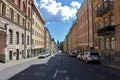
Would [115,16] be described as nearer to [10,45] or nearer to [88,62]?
[88,62]

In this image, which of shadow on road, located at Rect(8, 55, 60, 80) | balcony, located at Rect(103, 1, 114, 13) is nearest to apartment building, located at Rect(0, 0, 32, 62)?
shadow on road, located at Rect(8, 55, 60, 80)

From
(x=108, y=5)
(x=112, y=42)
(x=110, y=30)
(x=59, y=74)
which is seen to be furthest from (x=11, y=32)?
(x=59, y=74)

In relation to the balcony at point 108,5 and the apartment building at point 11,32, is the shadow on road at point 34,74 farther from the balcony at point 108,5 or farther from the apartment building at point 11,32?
Result: the balcony at point 108,5

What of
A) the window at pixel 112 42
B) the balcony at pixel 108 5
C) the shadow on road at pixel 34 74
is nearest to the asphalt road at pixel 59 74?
the shadow on road at pixel 34 74

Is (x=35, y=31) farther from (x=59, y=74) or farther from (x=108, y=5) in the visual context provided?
(x=59, y=74)

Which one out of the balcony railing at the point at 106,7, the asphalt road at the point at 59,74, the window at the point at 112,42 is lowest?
the asphalt road at the point at 59,74

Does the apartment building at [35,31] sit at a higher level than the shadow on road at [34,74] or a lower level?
higher

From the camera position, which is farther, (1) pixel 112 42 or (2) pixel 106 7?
(2) pixel 106 7

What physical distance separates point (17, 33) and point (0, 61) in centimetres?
1122

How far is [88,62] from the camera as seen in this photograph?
33.9m

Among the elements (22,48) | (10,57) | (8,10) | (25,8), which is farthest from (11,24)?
(25,8)

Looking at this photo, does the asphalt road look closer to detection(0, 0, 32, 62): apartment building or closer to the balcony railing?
detection(0, 0, 32, 62): apartment building

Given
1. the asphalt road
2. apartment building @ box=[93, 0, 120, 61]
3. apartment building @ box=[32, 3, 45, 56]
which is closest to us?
the asphalt road

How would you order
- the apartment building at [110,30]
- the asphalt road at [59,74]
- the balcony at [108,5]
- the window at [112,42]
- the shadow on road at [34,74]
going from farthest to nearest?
the balcony at [108,5]
the window at [112,42]
the apartment building at [110,30]
the asphalt road at [59,74]
the shadow on road at [34,74]
